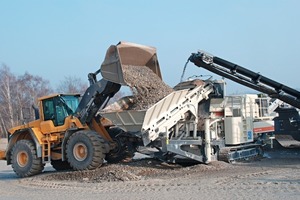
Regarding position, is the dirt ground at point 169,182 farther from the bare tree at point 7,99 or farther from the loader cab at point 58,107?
the bare tree at point 7,99

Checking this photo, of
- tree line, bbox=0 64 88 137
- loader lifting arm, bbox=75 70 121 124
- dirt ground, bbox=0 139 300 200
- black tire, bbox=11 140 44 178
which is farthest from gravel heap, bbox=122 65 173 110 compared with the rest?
tree line, bbox=0 64 88 137

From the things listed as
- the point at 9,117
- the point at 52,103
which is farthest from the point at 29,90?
the point at 52,103

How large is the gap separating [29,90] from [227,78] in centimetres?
4643

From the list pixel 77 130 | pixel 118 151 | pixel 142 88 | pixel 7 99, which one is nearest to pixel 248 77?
pixel 142 88

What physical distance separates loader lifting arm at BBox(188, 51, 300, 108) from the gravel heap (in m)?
1.79

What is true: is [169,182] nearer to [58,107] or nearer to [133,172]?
[133,172]

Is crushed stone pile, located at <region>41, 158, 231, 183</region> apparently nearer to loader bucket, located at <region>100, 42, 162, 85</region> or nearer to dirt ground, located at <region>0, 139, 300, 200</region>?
dirt ground, located at <region>0, 139, 300, 200</region>

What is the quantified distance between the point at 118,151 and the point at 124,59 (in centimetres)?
305

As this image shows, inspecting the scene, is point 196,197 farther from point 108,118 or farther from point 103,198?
point 108,118

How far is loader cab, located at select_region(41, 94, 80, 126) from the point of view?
49.1ft

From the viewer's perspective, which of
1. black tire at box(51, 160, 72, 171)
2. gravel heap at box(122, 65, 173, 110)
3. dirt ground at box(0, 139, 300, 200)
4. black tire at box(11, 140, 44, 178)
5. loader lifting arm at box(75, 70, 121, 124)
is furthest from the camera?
black tire at box(51, 160, 72, 171)

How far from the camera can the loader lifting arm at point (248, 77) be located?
14836mm

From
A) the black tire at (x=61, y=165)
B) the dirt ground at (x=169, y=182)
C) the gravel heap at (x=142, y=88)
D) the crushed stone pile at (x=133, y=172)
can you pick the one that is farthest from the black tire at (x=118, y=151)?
the black tire at (x=61, y=165)

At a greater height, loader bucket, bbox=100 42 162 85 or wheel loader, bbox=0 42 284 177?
loader bucket, bbox=100 42 162 85
